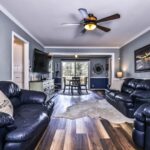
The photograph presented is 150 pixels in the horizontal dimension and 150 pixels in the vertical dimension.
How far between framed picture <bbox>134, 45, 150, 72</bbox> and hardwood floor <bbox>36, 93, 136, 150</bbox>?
2.41 metres

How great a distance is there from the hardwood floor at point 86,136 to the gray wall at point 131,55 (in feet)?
8.44

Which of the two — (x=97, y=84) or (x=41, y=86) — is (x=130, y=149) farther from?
(x=97, y=84)

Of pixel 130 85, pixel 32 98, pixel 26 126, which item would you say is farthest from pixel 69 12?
pixel 130 85

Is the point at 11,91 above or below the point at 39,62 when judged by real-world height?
below

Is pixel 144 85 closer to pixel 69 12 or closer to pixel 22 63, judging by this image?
pixel 69 12

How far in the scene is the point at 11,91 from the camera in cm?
293

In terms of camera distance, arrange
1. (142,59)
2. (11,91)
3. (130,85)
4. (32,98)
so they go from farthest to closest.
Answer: (142,59) → (130,85) → (32,98) → (11,91)

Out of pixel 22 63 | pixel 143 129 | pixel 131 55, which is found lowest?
pixel 143 129

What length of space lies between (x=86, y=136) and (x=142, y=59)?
3627mm

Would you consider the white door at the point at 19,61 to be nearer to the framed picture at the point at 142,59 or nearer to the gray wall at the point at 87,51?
the gray wall at the point at 87,51

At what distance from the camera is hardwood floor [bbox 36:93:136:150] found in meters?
2.41

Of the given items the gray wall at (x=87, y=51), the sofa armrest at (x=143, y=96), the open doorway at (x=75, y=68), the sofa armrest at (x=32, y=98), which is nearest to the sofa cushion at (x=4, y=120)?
the sofa armrest at (x=32, y=98)

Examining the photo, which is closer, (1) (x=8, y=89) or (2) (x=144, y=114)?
(2) (x=144, y=114)

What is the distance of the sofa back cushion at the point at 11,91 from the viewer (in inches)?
111
